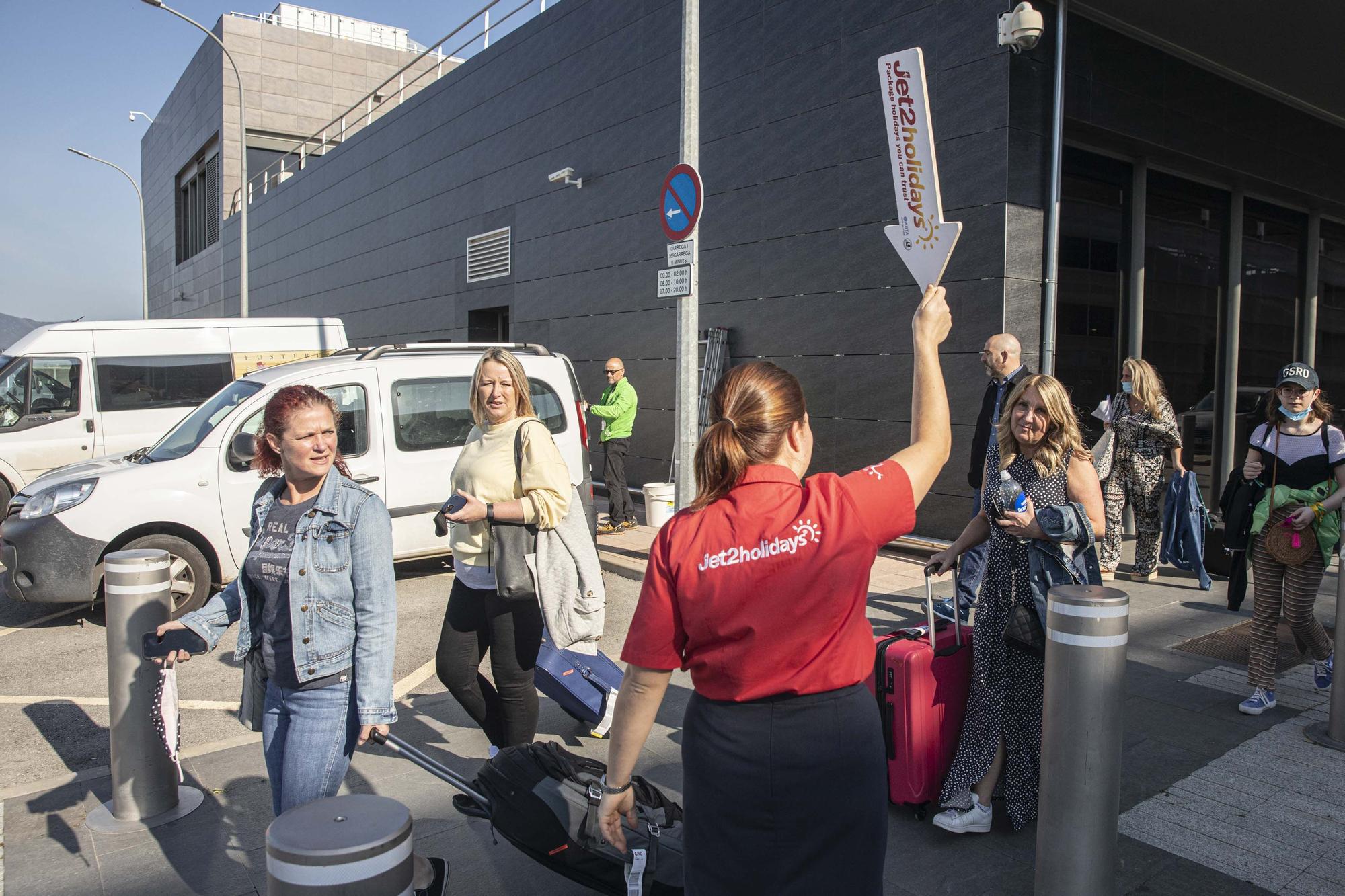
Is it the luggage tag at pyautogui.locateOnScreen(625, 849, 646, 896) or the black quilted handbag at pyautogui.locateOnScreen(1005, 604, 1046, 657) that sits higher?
the black quilted handbag at pyautogui.locateOnScreen(1005, 604, 1046, 657)

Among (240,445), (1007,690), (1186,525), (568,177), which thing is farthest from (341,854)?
(568,177)

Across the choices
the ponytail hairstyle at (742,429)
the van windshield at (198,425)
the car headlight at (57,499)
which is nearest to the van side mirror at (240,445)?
the van windshield at (198,425)

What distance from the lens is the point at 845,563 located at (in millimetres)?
1903

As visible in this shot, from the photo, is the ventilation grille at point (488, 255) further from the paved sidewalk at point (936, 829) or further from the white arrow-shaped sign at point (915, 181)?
the white arrow-shaped sign at point (915, 181)

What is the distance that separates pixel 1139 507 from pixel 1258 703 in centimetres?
310

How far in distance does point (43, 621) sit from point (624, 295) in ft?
27.5

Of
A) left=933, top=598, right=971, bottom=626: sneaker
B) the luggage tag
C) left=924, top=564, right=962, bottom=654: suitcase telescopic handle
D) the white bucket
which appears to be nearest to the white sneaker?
left=924, top=564, right=962, bottom=654: suitcase telescopic handle

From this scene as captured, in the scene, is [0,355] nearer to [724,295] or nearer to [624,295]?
[624,295]

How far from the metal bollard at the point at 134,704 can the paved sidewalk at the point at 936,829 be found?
0.41ft

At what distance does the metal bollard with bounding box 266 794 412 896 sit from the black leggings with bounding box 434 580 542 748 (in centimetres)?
180

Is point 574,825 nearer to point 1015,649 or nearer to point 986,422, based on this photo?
point 1015,649

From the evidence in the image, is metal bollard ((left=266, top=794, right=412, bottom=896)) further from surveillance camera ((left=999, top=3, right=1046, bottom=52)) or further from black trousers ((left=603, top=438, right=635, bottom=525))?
black trousers ((left=603, top=438, right=635, bottom=525))

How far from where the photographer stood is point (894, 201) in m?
8.48

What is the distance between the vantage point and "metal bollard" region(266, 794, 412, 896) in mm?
1835
